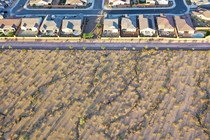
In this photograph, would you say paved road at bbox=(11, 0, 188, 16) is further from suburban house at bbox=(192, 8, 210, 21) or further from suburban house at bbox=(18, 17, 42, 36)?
suburban house at bbox=(18, 17, 42, 36)

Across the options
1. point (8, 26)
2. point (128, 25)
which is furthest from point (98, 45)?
point (8, 26)

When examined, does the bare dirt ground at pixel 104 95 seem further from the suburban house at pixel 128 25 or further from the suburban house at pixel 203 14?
the suburban house at pixel 203 14

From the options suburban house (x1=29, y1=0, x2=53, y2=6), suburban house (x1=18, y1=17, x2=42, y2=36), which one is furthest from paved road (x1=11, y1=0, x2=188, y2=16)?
suburban house (x1=18, y1=17, x2=42, y2=36)

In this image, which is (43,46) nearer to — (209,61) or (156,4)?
(156,4)

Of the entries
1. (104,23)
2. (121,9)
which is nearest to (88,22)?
(104,23)

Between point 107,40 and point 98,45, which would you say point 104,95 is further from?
point 107,40

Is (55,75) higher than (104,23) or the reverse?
the reverse

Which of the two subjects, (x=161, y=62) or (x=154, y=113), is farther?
(x=161, y=62)
